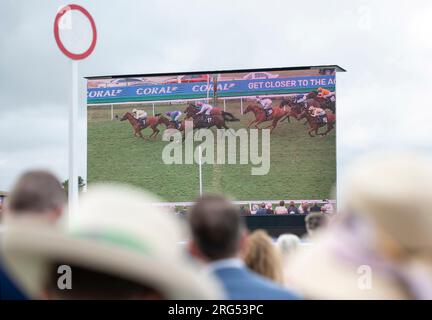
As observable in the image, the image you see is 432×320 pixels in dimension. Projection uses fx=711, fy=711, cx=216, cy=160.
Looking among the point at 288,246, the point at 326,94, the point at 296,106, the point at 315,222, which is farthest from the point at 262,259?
the point at 296,106

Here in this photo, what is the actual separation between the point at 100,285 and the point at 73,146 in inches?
270

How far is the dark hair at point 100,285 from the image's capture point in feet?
5.45

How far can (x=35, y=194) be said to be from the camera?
7.25ft

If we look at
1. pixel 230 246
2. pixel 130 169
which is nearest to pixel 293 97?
pixel 130 169

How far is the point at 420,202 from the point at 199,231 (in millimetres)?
865

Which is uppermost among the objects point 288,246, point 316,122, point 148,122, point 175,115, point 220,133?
point 175,115

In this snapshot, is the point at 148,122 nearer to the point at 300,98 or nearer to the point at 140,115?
the point at 140,115

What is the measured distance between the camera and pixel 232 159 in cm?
3472

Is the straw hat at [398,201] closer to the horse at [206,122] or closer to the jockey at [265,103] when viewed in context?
the jockey at [265,103]

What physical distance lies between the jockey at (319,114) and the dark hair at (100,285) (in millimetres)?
32551

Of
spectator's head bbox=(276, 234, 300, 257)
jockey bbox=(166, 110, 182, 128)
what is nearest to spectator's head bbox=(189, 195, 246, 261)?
spectator's head bbox=(276, 234, 300, 257)

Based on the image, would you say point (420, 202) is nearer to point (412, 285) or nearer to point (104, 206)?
point (412, 285)

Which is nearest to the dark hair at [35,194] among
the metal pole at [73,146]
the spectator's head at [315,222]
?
the spectator's head at [315,222]

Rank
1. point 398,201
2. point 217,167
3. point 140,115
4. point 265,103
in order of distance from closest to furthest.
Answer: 1. point 398,201
2. point 265,103
3. point 217,167
4. point 140,115
